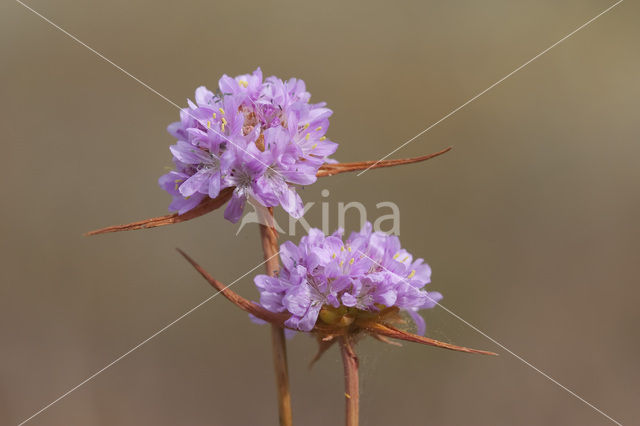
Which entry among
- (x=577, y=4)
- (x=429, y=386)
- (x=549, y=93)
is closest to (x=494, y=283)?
(x=429, y=386)

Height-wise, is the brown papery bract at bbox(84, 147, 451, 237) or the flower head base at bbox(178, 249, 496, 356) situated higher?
the brown papery bract at bbox(84, 147, 451, 237)

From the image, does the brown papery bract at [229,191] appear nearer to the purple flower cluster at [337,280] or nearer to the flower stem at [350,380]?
the purple flower cluster at [337,280]

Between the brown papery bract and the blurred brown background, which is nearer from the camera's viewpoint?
the brown papery bract

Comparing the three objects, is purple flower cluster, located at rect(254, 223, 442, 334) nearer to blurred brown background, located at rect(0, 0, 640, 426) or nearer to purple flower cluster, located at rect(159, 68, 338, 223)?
purple flower cluster, located at rect(159, 68, 338, 223)

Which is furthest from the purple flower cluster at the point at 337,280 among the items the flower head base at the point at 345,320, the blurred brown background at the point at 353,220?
the blurred brown background at the point at 353,220

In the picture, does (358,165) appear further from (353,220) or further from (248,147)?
(353,220)

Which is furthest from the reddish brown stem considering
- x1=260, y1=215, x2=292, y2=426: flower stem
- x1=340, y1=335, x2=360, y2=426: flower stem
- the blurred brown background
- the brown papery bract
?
the blurred brown background

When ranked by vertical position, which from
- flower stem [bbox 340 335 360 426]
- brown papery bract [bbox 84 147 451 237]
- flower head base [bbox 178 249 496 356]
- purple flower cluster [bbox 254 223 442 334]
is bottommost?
flower stem [bbox 340 335 360 426]
